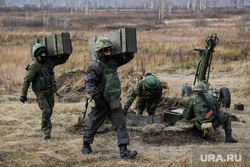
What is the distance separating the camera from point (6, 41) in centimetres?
2372

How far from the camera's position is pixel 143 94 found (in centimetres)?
659

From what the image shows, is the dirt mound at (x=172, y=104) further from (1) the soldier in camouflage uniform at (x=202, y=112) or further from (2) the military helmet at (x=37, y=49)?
(2) the military helmet at (x=37, y=49)

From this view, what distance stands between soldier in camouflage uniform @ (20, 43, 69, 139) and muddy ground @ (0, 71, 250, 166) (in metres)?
0.49

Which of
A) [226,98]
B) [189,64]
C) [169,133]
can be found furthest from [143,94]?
[189,64]

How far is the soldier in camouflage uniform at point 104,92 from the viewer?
4246 millimetres

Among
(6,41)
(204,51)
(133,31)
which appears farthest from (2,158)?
(6,41)

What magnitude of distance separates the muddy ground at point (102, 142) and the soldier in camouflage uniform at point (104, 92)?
340mm

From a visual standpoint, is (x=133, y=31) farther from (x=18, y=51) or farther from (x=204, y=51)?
(x=18, y=51)

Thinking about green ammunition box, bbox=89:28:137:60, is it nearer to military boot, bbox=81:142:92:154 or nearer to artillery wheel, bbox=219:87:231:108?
military boot, bbox=81:142:92:154

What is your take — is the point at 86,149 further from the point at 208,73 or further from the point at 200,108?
the point at 208,73

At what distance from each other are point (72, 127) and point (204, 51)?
4.08 meters

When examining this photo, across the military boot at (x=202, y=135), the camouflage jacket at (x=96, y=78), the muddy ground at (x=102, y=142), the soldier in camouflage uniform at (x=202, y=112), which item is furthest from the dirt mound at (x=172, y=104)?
the camouflage jacket at (x=96, y=78)

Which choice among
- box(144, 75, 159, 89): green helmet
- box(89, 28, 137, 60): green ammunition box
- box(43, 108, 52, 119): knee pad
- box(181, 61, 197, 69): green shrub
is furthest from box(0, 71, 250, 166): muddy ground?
box(181, 61, 197, 69): green shrub

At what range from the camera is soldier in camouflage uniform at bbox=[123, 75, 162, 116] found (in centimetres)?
622
